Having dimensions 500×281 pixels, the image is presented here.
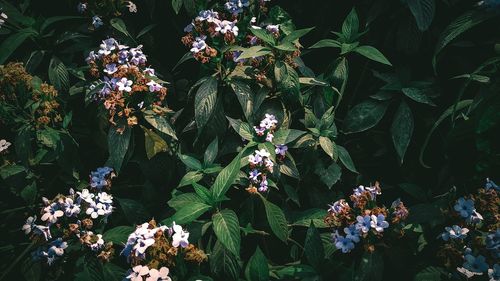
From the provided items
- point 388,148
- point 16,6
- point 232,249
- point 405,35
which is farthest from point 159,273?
point 16,6

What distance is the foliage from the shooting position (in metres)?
1.59

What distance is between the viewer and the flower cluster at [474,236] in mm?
1420

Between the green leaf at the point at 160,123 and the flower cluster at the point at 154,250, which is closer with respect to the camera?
the flower cluster at the point at 154,250

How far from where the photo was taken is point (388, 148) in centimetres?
212

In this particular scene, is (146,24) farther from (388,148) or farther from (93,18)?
(388,148)

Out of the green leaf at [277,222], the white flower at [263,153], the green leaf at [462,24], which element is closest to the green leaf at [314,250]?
the green leaf at [277,222]

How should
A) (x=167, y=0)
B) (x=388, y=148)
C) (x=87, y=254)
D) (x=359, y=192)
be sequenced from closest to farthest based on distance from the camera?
(x=359, y=192)
(x=87, y=254)
(x=388, y=148)
(x=167, y=0)

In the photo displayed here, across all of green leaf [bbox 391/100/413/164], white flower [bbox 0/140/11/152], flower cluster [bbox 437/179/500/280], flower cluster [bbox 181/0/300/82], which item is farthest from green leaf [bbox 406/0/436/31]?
white flower [bbox 0/140/11/152]

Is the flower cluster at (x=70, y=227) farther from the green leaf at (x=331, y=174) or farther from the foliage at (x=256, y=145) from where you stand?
the green leaf at (x=331, y=174)

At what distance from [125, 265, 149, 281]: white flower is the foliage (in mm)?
50

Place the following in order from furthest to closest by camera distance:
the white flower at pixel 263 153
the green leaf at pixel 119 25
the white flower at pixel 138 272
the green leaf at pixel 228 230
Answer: the green leaf at pixel 119 25
the white flower at pixel 263 153
the green leaf at pixel 228 230
the white flower at pixel 138 272

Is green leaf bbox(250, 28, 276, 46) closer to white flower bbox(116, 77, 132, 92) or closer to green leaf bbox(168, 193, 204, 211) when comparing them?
white flower bbox(116, 77, 132, 92)

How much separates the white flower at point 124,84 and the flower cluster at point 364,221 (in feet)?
3.44

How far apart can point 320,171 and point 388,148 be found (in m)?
0.44
